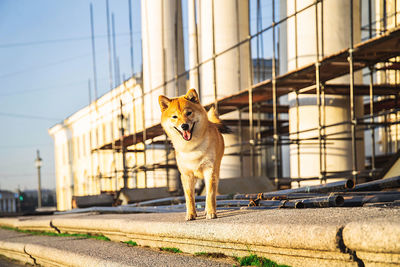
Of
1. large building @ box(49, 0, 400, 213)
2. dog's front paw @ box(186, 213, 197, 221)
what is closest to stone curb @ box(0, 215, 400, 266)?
dog's front paw @ box(186, 213, 197, 221)

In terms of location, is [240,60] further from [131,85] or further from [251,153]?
[131,85]

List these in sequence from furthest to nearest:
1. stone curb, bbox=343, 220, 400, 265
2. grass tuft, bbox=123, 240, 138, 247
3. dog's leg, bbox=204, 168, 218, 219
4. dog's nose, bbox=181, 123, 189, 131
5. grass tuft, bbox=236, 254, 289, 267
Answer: grass tuft, bbox=123, 240, 138, 247
dog's leg, bbox=204, 168, 218, 219
dog's nose, bbox=181, 123, 189, 131
grass tuft, bbox=236, 254, 289, 267
stone curb, bbox=343, 220, 400, 265

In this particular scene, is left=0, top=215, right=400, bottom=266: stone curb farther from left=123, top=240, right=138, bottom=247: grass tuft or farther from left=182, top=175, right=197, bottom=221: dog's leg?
left=123, top=240, right=138, bottom=247: grass tuft

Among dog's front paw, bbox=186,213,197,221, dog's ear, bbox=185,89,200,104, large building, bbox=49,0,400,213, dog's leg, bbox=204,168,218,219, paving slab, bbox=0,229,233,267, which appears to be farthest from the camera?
large building, bbox=49,0,400,213

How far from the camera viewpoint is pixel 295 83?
47.2 ft

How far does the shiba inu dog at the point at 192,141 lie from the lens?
207 inches

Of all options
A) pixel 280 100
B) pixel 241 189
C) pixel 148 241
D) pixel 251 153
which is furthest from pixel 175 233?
pixel 280 100

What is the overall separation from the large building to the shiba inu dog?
596cm

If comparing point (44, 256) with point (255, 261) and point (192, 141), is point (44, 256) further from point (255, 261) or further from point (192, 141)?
point (255, 261)

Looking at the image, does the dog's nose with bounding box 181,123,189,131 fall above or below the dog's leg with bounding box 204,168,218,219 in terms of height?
above

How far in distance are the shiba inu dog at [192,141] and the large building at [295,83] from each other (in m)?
5.96

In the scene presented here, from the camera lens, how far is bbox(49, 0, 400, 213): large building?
12898 mm

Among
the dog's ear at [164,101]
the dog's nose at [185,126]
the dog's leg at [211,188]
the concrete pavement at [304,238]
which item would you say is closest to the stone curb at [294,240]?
the concrete pavement at [304,238]

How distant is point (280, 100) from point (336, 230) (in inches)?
1029
